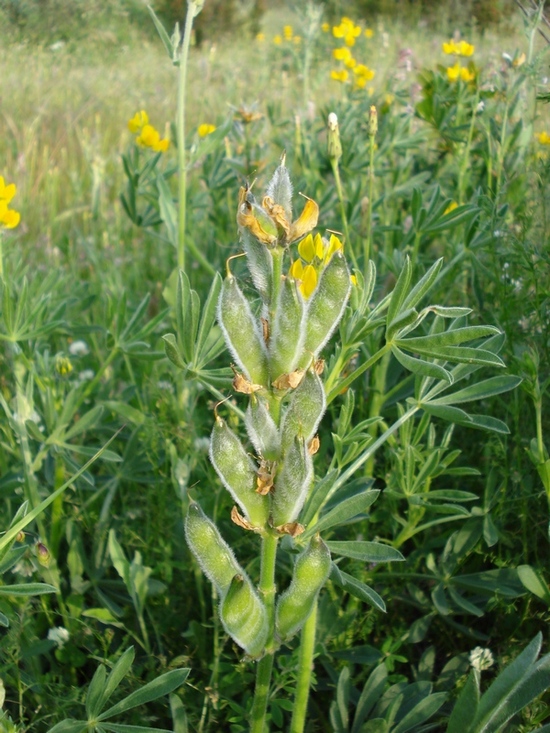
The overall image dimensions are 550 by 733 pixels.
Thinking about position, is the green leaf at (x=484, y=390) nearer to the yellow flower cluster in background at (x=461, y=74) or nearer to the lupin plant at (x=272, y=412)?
the lupin plant at (x=272, y=412)

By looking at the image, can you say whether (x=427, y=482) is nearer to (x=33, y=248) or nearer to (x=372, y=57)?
(x=33, y=248)

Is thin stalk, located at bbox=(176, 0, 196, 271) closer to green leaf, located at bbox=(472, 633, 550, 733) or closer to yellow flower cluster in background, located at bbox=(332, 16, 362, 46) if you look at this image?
green leaf, located at bbox=(472, 633, 550, 733)

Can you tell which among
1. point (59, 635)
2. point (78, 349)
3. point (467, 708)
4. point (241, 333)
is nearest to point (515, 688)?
point (467, 708)

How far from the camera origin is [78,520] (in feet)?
5.23

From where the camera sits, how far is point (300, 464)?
0.82 meters

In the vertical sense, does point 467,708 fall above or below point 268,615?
below

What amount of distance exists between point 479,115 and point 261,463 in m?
1.91

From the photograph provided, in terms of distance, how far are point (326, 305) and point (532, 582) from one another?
0.65 meters

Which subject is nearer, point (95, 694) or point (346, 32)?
point (95, 694)

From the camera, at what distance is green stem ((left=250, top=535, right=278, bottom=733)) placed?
2.97 ft

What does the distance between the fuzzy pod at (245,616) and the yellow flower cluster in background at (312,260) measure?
1.26 feet

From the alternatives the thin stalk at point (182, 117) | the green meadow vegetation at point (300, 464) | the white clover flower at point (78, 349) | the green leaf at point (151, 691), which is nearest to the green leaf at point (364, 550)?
the green meadow vegetation at point (300, 464)

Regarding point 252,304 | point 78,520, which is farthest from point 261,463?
point 78,520

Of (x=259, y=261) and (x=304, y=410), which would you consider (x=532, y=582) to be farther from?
(x=259, y=261)
